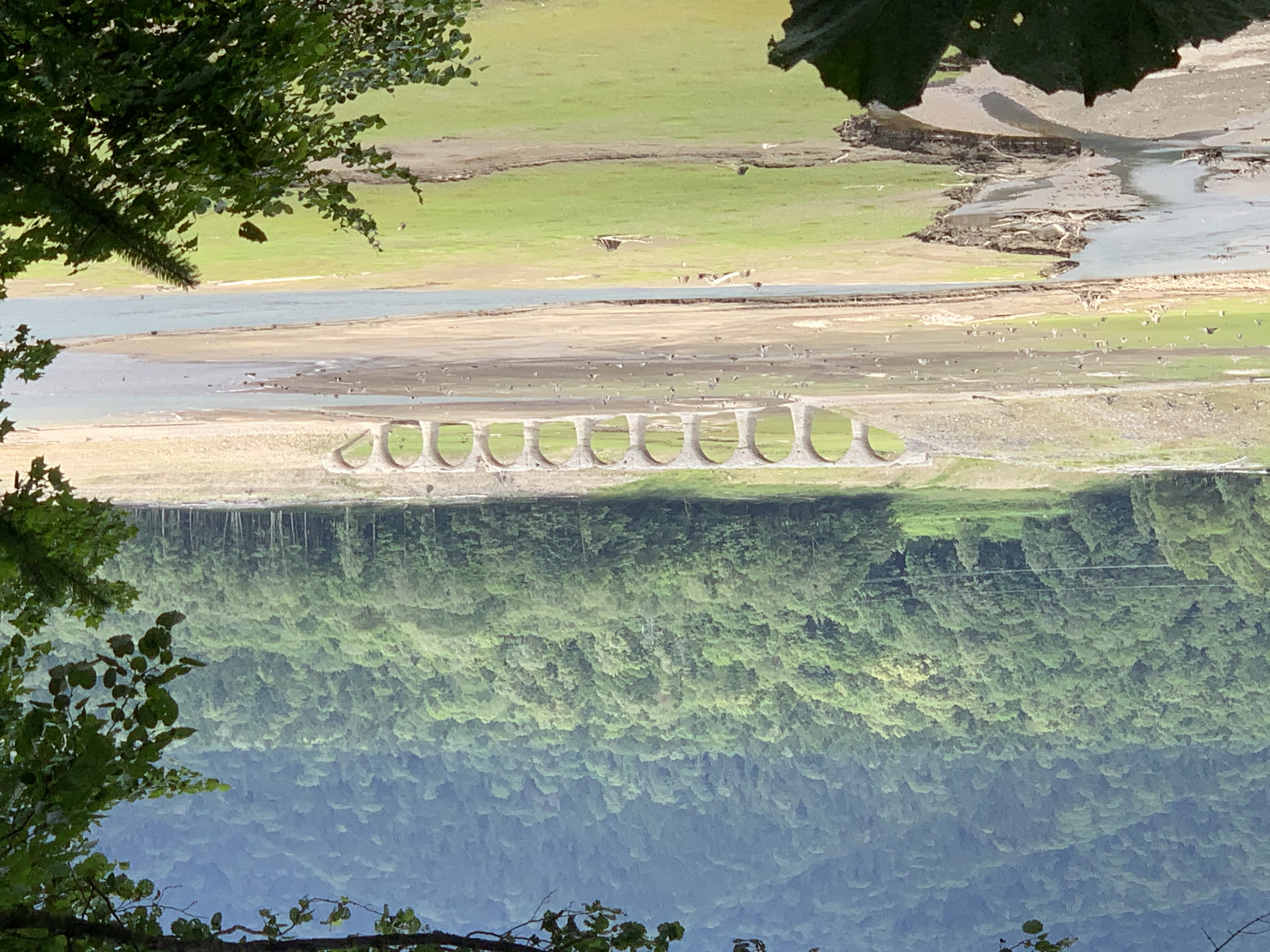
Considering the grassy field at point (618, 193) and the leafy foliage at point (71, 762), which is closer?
the leafy foliage at point (71, 762)

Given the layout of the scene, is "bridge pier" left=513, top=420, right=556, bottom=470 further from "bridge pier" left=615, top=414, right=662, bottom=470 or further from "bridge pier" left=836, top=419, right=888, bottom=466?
"bridge pier" left=836, top=419, right=888, bottom=466

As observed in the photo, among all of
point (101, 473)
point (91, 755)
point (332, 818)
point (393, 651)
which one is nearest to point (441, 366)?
point (101, 473)

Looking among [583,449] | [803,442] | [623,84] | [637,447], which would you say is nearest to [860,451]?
[803,442]

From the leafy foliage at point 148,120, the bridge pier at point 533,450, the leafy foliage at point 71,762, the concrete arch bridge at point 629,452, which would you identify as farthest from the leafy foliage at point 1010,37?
the bridge pier at point 533,450

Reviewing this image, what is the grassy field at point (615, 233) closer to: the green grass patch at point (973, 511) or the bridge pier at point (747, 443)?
the bridge pier at point (747, 443)

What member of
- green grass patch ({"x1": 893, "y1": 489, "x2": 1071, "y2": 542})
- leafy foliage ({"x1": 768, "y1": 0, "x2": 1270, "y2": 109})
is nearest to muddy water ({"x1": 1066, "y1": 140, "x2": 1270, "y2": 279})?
green grass patch ({"x1": 893, "y1": 489, "x2": 1071, "y2": 542})

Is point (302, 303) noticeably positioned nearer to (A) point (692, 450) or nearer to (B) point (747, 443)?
(A) point (692, 450)

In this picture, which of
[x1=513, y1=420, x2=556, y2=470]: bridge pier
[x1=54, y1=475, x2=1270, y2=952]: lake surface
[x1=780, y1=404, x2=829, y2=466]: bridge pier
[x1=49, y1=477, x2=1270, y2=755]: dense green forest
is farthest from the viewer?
[x1=49, y1=477, x2=1270, y2=755]: dense green forest
